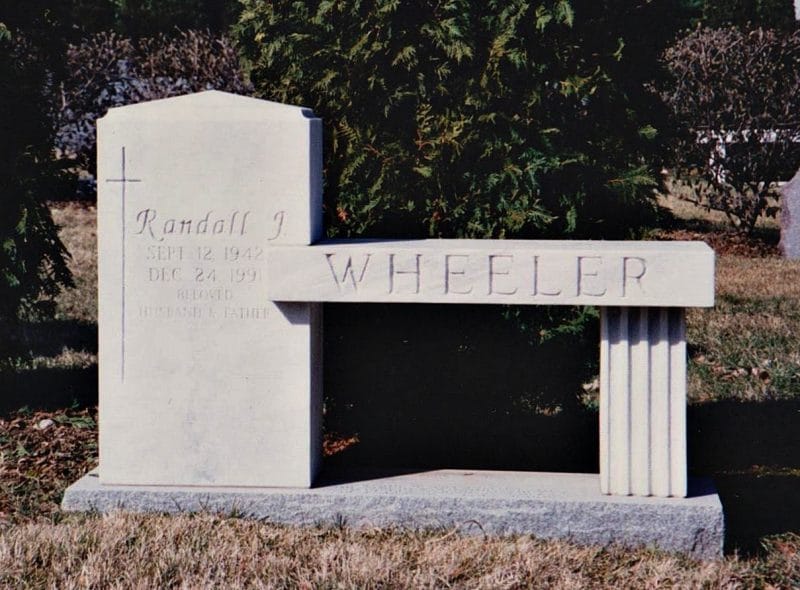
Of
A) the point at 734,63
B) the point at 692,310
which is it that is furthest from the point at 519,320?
the point at 734,63

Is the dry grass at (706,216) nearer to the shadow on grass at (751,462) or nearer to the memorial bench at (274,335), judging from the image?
the shadow on grass at (751,462)

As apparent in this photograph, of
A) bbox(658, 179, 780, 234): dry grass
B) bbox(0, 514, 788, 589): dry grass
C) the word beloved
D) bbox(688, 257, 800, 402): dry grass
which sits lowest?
bbox(0, 514, 788, 589): dry grass

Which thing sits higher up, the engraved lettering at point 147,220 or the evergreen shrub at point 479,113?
the evergreen shrub at point 479,113

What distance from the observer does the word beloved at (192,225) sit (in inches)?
207

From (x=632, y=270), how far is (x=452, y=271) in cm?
68

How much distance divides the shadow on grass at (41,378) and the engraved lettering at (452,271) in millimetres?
2963

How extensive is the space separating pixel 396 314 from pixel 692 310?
182 inches

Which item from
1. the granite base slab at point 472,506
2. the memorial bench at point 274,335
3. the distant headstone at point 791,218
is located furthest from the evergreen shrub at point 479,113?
the distant headstone at point 791,218

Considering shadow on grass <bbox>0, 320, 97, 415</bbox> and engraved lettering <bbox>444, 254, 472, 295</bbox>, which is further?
shadow on grass <bbox>0, 320, 97, 415</bbox>

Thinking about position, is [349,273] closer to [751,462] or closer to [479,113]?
[479,113]

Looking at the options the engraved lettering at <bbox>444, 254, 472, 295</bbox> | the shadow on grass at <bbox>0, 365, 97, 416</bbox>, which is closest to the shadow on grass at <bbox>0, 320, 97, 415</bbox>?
the shadow on grass at <bbox>0, 365, 97, 416</bbox>

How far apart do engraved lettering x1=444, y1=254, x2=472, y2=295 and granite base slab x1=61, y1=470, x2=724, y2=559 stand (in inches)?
31.6

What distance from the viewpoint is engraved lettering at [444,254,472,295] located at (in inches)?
200

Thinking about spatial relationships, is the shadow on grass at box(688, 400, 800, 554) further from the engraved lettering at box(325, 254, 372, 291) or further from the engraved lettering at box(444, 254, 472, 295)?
the engraved lettering at box(325, 254, 372, 291)
